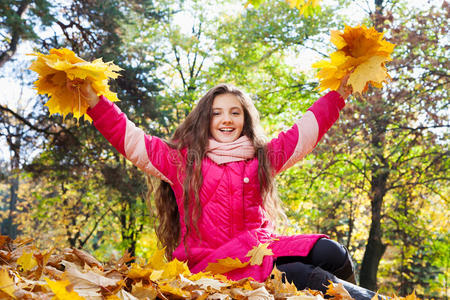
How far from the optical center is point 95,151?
9.51 m

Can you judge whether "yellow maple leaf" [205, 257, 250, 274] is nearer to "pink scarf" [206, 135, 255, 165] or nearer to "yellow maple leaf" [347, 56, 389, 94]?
"pink scarf" [206, 135, 255, 165]

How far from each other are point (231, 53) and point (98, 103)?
11442mm

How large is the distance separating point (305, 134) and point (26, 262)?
6.41 ft

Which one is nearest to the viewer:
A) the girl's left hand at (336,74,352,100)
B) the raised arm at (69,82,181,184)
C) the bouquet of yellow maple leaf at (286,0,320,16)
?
the raised arm at (69,82,181,184)

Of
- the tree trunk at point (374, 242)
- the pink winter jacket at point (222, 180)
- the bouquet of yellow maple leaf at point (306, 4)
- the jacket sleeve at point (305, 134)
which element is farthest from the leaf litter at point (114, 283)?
the tree trunk at point (374, 242)

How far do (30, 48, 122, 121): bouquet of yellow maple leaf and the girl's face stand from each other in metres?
0.81

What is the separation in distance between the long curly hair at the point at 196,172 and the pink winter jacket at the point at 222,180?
0.05 m

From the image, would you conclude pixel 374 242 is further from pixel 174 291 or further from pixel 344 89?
pixel 174 291

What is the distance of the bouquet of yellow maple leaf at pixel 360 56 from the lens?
261 cm

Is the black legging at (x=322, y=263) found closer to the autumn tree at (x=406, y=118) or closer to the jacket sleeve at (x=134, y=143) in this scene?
the jacket sleeve at (x=134, y=143)

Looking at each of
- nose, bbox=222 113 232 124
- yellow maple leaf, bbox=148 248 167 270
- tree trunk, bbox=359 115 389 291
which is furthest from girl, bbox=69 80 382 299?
tree trunk, bbox=359 115 389 291

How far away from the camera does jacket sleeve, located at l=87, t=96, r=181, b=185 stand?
8.30 ft

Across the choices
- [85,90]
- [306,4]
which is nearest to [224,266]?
[85,90]

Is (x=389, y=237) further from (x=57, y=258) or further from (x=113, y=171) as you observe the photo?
(x=57, y=258)
